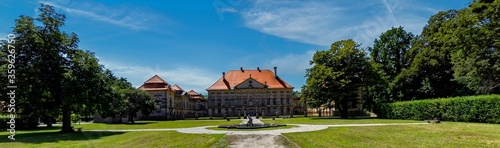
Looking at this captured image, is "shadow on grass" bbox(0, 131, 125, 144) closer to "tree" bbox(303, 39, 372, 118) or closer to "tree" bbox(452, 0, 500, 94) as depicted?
"tree" bbox(452, 0, 500, 94)

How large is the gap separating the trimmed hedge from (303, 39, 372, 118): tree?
7.21m

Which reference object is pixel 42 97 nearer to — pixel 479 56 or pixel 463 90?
pixel 479 56

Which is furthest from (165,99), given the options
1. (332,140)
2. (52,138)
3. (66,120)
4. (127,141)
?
(332,140)

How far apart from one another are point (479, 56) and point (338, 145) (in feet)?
63.8

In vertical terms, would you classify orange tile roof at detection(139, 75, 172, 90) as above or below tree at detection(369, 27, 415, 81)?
below

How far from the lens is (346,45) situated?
4866 centimetres

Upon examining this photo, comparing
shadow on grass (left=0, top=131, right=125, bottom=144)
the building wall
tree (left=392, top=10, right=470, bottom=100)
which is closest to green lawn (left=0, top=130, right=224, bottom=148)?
shadow on grass (left=0, top=131, right=125, bottom=144)

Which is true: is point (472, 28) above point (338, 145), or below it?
above

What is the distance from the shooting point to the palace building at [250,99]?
2968 inches

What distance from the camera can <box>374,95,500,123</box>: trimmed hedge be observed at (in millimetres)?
25219

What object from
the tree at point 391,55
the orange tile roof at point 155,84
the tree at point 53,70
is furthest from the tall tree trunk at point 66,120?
the tree at point 391,55

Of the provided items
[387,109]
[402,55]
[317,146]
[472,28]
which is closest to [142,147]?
[317,146]

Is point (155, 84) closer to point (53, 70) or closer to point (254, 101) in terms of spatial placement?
point (254, 101)

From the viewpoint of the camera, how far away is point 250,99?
75.9 metres
